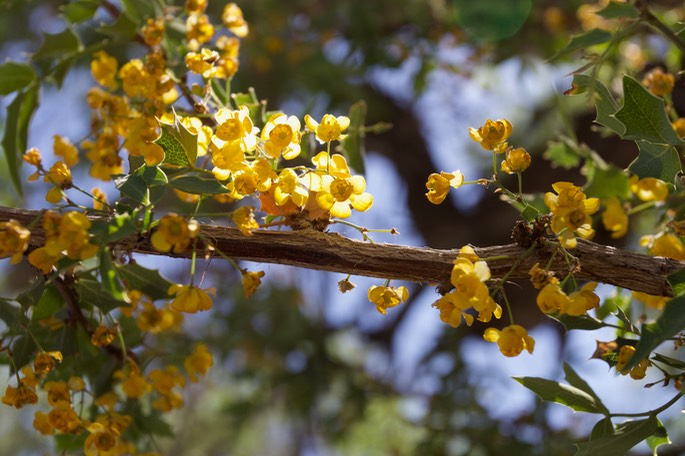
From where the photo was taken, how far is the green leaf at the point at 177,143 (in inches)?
36.1

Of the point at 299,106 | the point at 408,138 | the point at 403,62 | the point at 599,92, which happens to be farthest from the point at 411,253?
the point at 408,138

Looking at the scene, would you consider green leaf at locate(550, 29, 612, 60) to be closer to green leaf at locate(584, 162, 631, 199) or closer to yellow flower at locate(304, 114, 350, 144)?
green leaf at locate(584, 162, 631, 199)

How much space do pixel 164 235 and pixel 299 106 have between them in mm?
2584

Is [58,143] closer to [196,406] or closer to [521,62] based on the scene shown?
[521,62]

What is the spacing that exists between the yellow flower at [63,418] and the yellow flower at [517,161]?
0.68 metres

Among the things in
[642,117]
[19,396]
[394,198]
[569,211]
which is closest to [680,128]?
[642,117]

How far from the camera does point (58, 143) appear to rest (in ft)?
4.02

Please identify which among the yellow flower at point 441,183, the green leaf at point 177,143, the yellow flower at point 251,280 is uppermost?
the green leaf at point 177,143

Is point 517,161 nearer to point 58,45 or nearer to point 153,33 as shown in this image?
point 153,33

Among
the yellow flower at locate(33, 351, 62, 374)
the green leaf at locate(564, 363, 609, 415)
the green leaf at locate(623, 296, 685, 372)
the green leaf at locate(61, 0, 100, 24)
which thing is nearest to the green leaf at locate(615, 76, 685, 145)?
the green leaf at locate(623, 296, 685, 372)

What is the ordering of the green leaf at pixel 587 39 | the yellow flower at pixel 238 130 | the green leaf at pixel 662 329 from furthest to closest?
the green leaf at pixel 587 39, the yellow flower at pixel 238 130, the green leaf at pixel 662 329

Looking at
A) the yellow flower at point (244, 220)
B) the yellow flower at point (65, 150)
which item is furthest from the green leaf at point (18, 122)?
the yellow flower at point (244, 220)

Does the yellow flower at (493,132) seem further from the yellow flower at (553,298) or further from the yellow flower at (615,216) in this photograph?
the yellow flower at (615,216)

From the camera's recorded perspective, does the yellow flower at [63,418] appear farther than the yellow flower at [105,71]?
No
